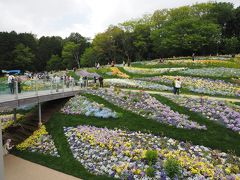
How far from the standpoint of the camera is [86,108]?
920 inches

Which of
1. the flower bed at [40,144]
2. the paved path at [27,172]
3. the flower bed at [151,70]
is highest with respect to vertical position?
the flower bed at [151,70]

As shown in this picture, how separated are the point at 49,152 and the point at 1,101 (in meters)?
4.64

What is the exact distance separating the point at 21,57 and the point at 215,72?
199 ft

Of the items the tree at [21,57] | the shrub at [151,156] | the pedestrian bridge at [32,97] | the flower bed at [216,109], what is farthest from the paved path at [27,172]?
the tree at [21,57]

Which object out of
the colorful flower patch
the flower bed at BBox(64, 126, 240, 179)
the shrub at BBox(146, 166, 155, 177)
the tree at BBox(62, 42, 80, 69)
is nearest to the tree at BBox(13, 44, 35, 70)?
the tree at BBox(62, 42, 80, 69)

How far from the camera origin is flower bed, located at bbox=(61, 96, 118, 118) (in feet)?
71.2

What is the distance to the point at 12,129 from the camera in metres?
22.7

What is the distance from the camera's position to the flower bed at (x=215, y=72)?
109ft

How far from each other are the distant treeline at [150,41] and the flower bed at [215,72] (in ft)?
76.9

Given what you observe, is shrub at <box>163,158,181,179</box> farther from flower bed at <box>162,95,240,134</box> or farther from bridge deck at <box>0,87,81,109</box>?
bridge deck at <box>0,87,81,109</box>

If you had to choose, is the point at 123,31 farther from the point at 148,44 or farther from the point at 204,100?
the point at 204,100

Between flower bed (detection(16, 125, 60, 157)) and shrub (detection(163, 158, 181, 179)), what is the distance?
766 cm

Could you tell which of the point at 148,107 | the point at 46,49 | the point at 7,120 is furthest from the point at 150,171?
the point at 46,49

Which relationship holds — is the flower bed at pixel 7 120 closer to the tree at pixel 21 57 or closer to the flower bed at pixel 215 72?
the flower bed at pixel 215 72
